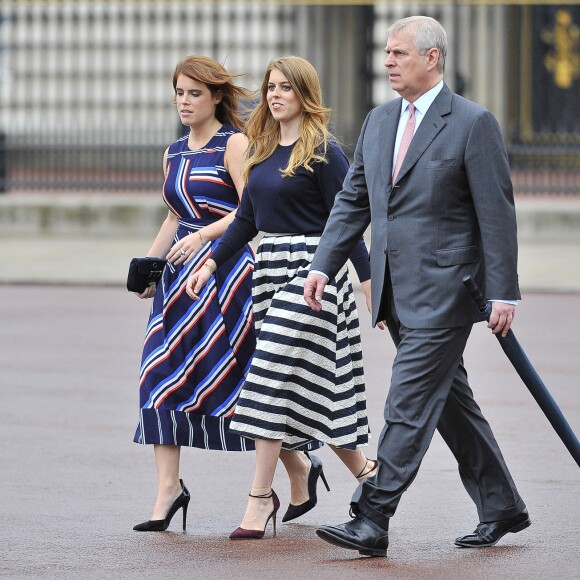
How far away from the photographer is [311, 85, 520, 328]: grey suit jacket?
5156 mm

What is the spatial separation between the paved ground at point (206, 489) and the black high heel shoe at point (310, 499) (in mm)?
43

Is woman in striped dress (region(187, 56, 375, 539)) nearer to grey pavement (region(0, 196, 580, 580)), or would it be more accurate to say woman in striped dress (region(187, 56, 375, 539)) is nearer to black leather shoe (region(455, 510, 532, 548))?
grey pavement (region(0, 196, 580, 580))

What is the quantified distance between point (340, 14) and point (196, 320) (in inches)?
640

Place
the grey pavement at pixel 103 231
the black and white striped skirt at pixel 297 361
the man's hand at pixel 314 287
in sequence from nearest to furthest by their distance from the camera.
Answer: the man's hand at pixel 314 287
the black and white striped skirt at pixel 297 361
the grey pavement at pixel 103 231

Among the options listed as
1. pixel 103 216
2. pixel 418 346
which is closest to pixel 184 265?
pixel 418 346

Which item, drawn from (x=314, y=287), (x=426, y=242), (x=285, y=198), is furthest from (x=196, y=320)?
(x=426, y=242)

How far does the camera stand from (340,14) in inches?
855

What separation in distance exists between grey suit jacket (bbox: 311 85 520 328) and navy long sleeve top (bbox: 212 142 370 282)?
435mm

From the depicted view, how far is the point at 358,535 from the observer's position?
5227 millimetres

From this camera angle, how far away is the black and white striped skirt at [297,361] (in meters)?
5.65

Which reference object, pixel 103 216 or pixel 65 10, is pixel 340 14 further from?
pixel 103 216

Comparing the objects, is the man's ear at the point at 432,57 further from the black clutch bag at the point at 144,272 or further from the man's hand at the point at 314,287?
the black clutch bag at the point at 144,272

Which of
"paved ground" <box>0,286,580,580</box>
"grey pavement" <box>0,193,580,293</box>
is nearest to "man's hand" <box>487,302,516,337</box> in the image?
"paved ground" <box>0,286,580,580</box>

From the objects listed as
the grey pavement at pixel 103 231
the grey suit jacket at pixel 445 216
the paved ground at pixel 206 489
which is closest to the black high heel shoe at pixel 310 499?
the paved ground at pixel 206 489
